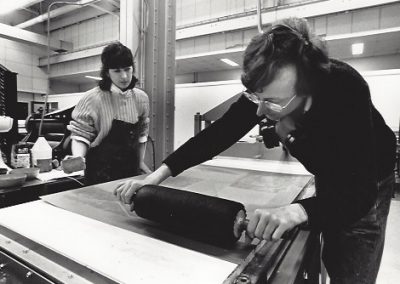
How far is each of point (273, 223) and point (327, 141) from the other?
306mm

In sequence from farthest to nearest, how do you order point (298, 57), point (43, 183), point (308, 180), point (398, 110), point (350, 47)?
point (350, 47)
point (398, 110)
point (308, 180)
point (43, 183)
point (298, 57)

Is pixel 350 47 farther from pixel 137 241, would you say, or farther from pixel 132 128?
pixel 137 241

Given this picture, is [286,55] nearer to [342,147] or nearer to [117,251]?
[342,147]

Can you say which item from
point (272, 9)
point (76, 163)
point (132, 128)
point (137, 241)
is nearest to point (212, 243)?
point (137, 241)

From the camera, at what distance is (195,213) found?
0.69m

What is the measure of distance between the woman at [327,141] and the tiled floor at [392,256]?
1244 millimetres

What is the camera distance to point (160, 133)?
86.5 inches

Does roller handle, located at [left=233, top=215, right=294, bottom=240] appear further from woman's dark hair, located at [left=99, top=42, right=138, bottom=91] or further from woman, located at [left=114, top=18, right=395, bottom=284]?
woman's dark hair, located at [left=99, top=42, right=138, bottom=91]

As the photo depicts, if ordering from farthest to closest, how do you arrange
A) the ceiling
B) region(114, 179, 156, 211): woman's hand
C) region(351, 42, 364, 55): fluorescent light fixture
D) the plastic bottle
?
region(351, 42, 364, 55): fluorescent light fixture → the ceiling → the plastic bottle → region(114, 179, 156, 211): woman's hand

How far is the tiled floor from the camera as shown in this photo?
1906 mm

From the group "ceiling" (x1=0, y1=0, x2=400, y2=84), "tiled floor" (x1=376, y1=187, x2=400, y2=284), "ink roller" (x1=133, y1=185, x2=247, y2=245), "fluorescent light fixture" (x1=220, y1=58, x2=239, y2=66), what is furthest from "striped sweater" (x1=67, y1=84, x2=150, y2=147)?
"fluorescent light fixture" (x1=220, y1=58, x2=239, y2=66)

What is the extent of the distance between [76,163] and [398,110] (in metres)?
3.79

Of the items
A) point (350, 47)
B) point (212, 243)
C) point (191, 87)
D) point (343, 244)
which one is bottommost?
point (343, 244)

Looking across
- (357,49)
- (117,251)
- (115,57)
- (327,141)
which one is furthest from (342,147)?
(357,49)
